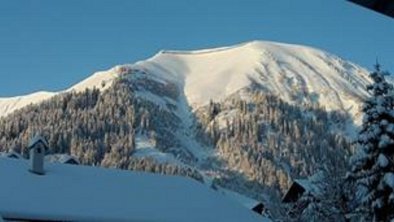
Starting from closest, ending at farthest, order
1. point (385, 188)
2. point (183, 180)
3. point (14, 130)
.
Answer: point (385, 188) → point (183, 180) → point (14, 130)

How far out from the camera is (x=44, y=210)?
99.3ft

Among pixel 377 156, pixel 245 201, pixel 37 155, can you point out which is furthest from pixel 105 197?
pixel 245 201

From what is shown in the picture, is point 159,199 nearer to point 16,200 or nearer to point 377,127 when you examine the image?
point 16,200

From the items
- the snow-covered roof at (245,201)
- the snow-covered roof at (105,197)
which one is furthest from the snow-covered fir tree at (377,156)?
the snow-covered roof at (245,201)

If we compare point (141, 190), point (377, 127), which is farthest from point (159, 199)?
point (377, 127)

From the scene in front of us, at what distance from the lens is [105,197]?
1325 inches

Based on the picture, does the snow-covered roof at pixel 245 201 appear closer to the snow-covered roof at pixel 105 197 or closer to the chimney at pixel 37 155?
the snow-covered roof at pixel 105 197

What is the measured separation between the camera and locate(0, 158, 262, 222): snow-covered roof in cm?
3070

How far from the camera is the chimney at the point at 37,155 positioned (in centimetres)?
3431

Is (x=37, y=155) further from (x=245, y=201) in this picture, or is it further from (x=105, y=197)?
(x=245, y=201)

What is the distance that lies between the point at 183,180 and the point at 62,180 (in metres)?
7.28

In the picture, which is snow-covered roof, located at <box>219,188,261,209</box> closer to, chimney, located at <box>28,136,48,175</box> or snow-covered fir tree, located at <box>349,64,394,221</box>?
chimney, located at <box>28,136,48,175</box>

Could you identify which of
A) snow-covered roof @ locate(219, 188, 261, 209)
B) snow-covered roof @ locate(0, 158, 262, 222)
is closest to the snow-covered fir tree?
snow-covered roof @ locate(0, 158, 262, 222)

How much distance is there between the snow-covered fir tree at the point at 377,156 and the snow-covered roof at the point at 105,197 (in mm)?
8239
